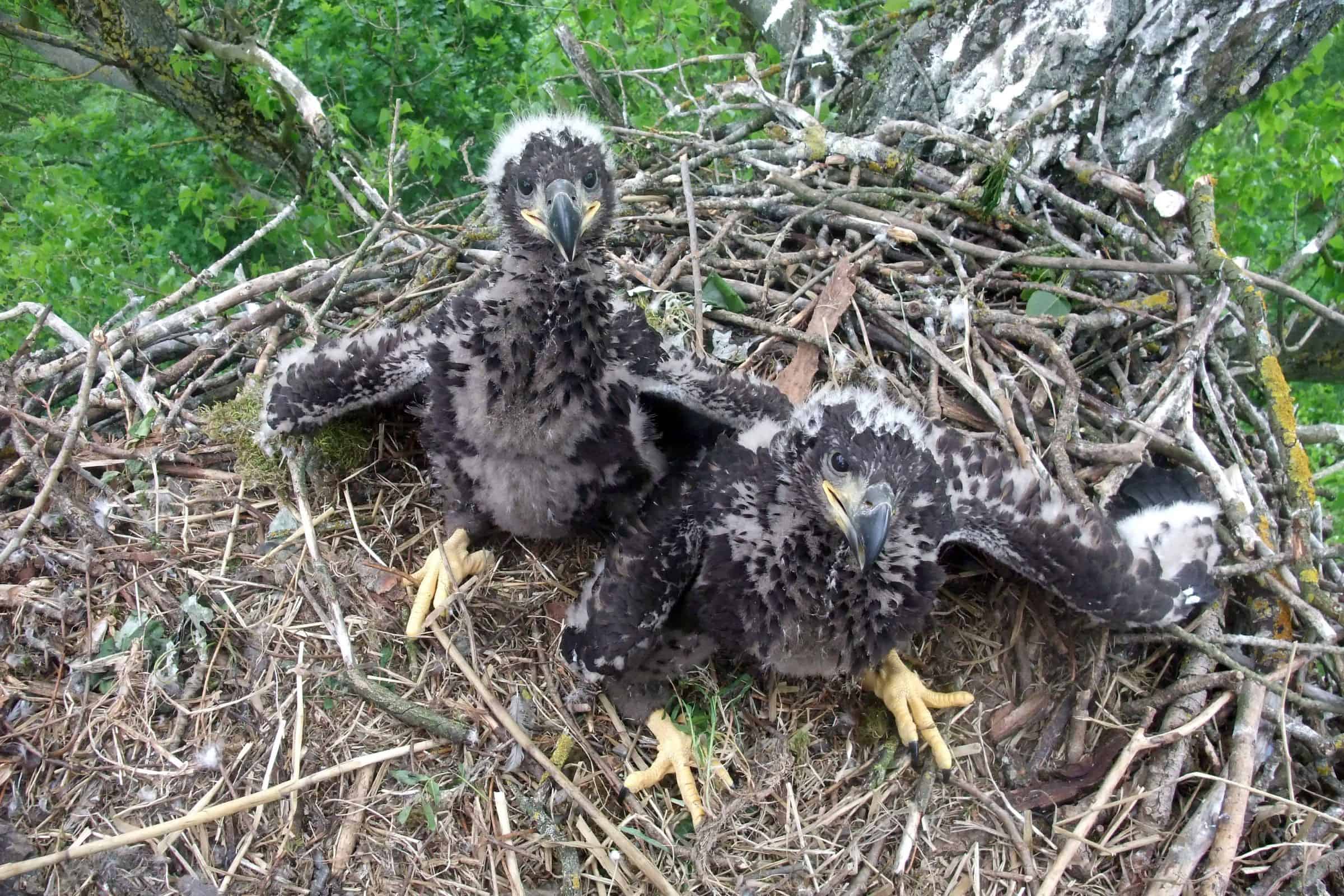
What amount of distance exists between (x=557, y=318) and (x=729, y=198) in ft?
5.45

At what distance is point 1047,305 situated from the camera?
3.24 m

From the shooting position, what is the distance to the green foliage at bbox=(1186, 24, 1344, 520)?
4.18m

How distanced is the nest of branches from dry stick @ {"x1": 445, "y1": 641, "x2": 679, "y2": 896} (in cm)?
1

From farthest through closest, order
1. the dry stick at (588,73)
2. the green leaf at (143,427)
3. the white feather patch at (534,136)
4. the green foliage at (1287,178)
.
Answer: the dry stick at (588,73) → the green foliage at (1287,178) → the green leaf at (143,427) → the white feather patch at (534,136)

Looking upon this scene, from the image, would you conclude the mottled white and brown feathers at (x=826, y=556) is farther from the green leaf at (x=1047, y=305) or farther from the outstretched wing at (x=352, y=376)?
the outstretched wing at (x=352, y=376)

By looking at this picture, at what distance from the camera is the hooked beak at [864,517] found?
2.04 metres

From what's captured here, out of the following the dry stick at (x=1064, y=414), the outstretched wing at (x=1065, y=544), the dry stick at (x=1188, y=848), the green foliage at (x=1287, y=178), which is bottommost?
the dry stick at (x=1188, y=848)

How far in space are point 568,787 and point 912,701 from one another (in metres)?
1.09

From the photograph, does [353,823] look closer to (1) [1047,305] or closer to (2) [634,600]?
(2) [634,600]

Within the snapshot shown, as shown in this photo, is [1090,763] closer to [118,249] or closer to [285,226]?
[285,226]

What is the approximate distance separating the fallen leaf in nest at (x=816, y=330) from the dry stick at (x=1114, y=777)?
1.56 m

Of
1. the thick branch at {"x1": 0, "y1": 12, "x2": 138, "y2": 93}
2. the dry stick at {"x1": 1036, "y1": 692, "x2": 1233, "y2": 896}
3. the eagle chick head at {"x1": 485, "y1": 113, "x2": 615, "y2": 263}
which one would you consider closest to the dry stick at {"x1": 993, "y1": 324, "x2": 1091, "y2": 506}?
the dry stick at {"x1": 1036, "y1": 692, "x2": 1233, "y2": 896}

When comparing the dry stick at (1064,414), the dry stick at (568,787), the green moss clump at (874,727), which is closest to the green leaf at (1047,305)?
the dry stick at (1064,414)

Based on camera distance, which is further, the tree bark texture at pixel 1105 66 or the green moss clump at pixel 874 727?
the tree bark texture at pixel 1105 66
